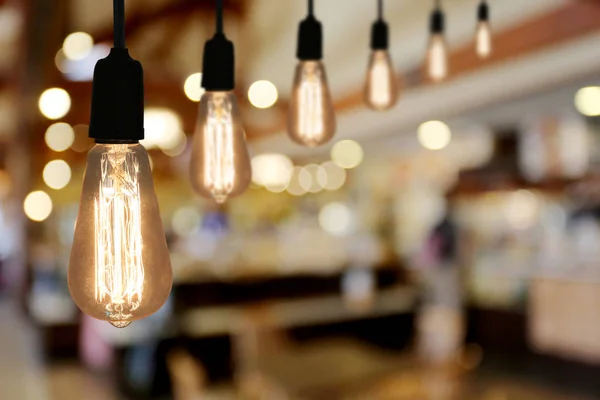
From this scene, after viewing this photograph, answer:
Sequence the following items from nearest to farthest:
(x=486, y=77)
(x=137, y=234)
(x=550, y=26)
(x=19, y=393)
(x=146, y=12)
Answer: (x=137, y=234) < (x=550, y=26) < (x=146, y=12) < (x=486, y=77) < (x=19, y=393)

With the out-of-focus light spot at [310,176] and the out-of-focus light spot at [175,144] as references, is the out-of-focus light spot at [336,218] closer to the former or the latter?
the out-of-focus light spot at [310,176]

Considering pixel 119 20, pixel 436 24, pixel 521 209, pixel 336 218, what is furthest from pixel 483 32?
pixel 336 218

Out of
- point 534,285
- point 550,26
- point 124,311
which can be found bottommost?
point 534,285

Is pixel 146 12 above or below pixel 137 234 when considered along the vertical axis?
above

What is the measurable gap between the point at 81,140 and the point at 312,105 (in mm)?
7475

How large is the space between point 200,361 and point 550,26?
4.11m

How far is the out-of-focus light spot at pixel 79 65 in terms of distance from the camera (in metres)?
4.83

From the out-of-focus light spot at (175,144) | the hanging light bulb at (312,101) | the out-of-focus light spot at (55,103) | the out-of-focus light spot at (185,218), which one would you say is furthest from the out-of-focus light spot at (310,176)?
the hanging light bulb at (312,101)

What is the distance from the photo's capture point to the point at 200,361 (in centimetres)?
540

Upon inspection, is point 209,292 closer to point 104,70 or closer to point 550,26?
point 550,26

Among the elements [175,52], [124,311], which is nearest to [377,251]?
[175,52]

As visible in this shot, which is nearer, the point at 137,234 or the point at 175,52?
the point at 137,234

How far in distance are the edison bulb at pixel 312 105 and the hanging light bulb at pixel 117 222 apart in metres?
0.51

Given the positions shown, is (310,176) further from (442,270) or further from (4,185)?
(4,185)
